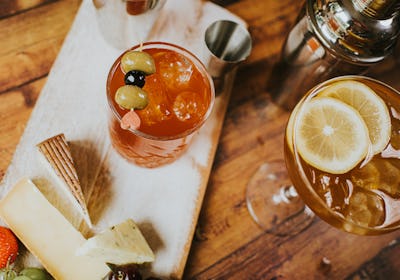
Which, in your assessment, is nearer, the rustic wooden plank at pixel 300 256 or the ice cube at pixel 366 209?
the ice cube at pixel 366 209

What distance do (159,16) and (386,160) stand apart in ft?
2.64

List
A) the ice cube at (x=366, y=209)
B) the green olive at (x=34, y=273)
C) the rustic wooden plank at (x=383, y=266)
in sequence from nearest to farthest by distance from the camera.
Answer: the ice cube at (x=366, y=209), the green olive at (x=34, y=273), the rustic wooden plank at (x=383, y=266)

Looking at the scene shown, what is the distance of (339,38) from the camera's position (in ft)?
4.11

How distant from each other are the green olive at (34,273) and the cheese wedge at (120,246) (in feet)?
0.33

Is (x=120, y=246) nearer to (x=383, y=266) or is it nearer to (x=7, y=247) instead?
(x=7, y=247)

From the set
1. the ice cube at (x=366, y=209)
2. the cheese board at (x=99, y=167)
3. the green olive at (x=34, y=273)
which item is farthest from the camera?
the cheese board at (x=99, y=167)

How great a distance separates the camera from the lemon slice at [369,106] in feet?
3.76

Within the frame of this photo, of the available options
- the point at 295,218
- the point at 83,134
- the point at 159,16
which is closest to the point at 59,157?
the point at 83,134

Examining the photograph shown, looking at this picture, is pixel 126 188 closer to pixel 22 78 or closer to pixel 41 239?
pixel 41 239

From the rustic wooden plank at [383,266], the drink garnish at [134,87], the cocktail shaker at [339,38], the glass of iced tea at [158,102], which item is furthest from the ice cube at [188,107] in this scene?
the rustic wooden plank at [383,266]

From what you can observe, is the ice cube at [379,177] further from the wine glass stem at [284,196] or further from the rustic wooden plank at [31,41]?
the rustic wooden plank at [31,41]

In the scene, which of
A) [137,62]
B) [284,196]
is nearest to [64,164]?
[137,62]

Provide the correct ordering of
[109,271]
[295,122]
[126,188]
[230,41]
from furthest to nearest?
[230,41] → [126,188] → [109,271] → [295,122]

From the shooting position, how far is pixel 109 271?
1220 millimetres
